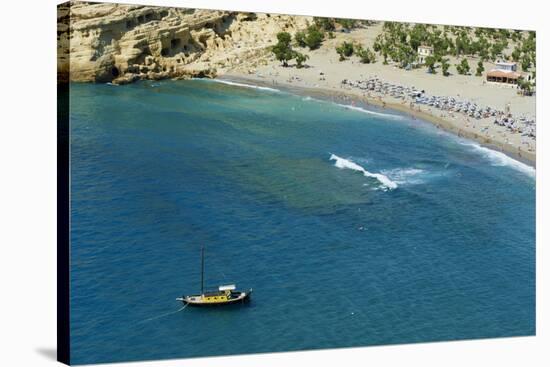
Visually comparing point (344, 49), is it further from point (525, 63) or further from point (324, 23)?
point (525, 63)

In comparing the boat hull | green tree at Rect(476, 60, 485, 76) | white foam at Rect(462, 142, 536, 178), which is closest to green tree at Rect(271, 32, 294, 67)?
green tree at Rect(476, 60, 485, 76)

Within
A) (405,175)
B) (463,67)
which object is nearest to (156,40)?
(405,175)

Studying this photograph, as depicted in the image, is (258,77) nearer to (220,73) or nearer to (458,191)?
(220,73)

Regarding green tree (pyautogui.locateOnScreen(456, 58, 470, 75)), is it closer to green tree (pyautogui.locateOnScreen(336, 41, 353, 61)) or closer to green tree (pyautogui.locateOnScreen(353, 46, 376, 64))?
green tree (pyautogui.locateOnScreen(353, 46, 376, 64))

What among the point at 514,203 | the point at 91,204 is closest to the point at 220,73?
the point at 91,204

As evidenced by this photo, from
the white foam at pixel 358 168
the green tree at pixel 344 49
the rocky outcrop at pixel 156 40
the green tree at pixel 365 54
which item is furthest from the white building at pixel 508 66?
the rocky outcrop at pixel 156 40

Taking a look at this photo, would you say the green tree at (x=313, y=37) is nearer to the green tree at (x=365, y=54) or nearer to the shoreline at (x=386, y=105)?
the green tree at (x=365, y=54)
